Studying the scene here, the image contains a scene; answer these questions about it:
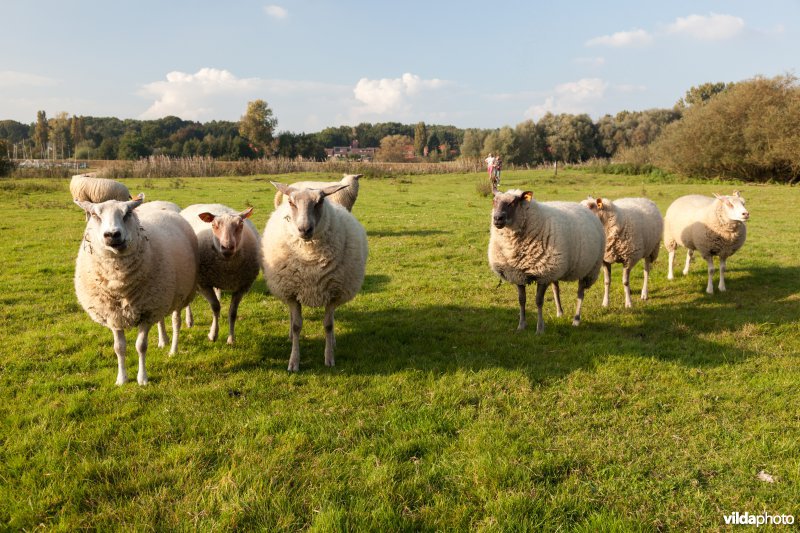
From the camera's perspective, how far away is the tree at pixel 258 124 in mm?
72438

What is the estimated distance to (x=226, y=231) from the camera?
20.4ft

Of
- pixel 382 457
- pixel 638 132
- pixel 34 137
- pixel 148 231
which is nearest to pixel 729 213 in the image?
pixel 382 457

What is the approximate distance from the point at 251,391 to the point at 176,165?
127ft

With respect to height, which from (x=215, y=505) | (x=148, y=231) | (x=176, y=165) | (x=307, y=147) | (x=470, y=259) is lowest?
(x=215, y=505)

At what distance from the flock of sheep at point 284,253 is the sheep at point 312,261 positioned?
0.01 metres

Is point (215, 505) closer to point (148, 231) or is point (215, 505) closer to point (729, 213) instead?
point (148, 231)

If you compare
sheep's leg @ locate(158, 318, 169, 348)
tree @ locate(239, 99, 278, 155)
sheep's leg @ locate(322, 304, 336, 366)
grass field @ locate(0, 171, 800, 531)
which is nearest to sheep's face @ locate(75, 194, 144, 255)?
grass field @ locate(0, 171, 800, 531)

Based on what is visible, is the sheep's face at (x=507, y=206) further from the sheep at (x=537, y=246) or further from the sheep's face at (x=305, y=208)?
the sheep's face at (x=305, y=208)

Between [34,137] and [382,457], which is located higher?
[34,137]

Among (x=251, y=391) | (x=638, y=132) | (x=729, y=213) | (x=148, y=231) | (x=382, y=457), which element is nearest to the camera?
(x=382, y=457)

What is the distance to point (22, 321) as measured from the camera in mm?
7234

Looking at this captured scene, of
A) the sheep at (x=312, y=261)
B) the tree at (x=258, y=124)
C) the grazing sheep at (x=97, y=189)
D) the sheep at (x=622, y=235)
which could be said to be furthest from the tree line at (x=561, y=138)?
the sheep at (x=312, y=261)

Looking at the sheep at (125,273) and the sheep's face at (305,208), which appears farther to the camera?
the sheep's face at (305,208)

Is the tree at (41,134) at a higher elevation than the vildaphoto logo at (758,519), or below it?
higher
